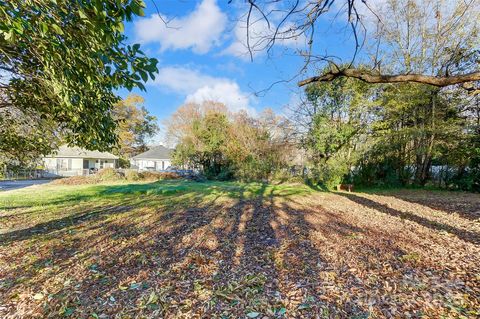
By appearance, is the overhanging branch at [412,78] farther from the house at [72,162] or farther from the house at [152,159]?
the house at [152,159]

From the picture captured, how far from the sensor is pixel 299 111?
14.2 meters

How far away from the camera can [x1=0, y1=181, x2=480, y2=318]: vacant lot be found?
2275mm

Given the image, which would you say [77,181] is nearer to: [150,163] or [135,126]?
[135,126]

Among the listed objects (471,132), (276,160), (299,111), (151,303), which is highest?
(299,111)

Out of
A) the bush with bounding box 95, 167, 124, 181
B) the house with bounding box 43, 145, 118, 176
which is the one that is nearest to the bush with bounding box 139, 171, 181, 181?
the bush with bounding box 95, 167, 124, 181

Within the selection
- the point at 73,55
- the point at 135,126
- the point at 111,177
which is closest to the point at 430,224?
the point at 73,55

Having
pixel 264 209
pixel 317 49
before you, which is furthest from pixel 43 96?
pixel 264 209

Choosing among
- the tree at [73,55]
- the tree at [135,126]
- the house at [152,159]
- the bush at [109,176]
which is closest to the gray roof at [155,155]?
the house at [152,159]

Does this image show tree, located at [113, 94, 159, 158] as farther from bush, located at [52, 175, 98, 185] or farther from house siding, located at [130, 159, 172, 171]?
bush, located at [52, 175, 98, 185]

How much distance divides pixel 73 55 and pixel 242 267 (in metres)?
2.89

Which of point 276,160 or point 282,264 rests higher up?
point 276,160

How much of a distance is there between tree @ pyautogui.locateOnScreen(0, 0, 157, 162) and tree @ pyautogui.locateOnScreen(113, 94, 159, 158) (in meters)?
27.0

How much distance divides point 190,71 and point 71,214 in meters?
6.70

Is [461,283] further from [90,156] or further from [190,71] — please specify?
[90,156]
